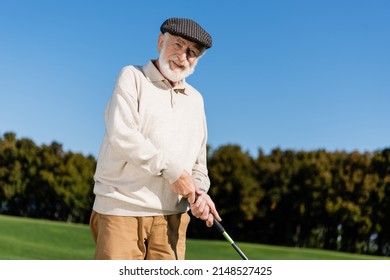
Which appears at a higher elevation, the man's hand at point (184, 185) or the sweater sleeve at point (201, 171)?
the sweater sleeve at point (201, 171)

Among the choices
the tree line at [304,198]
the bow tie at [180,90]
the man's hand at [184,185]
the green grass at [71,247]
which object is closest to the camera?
the man's hand at [184,185]

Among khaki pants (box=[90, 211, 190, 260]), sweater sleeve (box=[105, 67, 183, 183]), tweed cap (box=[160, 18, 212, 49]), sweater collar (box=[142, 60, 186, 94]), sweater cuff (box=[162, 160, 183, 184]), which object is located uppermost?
tweed cap (box=[160, 18, 212, 49])

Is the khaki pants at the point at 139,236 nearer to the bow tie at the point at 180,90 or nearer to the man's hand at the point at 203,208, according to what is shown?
the man's hand at the point at 203,208

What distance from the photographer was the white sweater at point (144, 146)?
3318 millimetres

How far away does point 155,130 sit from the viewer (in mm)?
3494

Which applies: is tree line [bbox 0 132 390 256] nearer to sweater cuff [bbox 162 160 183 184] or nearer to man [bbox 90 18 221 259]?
man [bbox 90 18 221 259]

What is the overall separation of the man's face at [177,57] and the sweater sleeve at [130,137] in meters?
0.26

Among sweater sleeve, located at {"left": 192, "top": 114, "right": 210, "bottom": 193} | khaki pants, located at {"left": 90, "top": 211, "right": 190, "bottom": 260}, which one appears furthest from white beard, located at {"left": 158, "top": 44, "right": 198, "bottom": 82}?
khaki pants, located at {"left": 90, "top": 211, "right": 190, "bottom": 260}

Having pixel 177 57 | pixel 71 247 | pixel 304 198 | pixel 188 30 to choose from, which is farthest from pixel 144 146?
pixel 304 198

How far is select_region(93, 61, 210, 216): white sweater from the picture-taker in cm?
332

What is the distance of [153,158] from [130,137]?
17cm

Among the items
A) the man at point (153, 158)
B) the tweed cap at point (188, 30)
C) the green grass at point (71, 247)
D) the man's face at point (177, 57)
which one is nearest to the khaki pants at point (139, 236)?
the man at point (153, 158)

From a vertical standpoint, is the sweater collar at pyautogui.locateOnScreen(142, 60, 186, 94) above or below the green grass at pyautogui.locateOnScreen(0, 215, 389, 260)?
above

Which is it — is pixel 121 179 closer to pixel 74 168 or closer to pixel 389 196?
pixel 389 196
